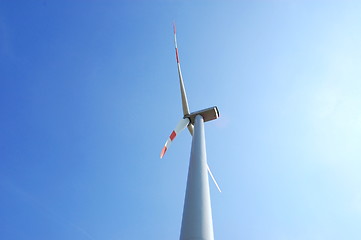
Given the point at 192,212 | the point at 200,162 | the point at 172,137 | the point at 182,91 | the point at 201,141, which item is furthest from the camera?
the point at 182,91

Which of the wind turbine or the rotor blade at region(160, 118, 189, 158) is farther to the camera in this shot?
the rotor blade at region(160, 118, 189, 158)

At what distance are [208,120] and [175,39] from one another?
7.82 metres

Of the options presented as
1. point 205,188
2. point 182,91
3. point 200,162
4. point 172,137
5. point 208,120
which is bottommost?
point 205,188

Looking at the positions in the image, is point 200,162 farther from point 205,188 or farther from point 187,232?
point 187,232

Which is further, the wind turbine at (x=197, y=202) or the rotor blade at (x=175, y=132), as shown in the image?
the rotor blade at (x=175, y=132)

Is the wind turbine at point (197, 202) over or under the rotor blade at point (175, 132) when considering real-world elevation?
under

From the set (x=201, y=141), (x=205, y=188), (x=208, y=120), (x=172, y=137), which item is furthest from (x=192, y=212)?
(x=208, y=120)

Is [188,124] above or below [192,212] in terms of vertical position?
above

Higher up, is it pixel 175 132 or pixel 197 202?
pixel 175 132

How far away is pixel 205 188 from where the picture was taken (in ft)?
34.9

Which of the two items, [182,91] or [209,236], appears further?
[182,91]

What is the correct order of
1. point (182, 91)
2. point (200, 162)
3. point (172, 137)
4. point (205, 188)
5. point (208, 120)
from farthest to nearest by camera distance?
point (182, 91) < point (208, 120) < point (172, 137) < point (200, 162) < point (205, 188)

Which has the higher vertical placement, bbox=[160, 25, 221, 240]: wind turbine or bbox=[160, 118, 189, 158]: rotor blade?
bbox=[160, 118, 189, 158]: rotor blade

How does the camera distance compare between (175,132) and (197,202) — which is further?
(175,132)
